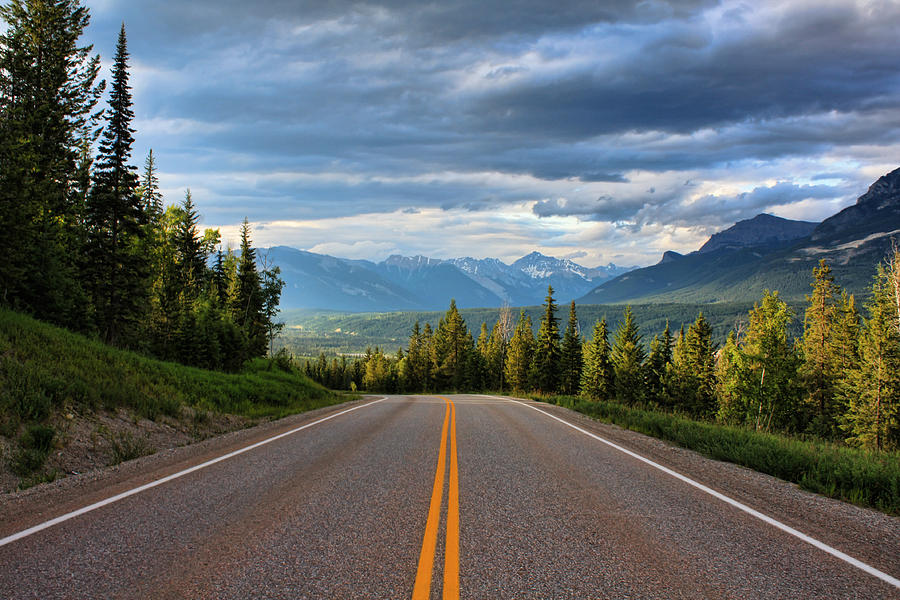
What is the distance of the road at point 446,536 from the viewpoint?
12.6 ft

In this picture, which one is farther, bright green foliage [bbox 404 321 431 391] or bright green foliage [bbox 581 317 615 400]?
bright green foliage [bbox 404 321 431 391]

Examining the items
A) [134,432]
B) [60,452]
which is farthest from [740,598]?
[134,432]

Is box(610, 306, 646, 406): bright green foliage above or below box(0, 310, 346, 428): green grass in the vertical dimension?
below

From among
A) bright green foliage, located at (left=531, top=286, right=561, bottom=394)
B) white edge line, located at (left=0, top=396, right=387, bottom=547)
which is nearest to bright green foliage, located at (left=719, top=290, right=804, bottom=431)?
bright green foliage, located at (left=531, top=286, right=561, bottom=394)

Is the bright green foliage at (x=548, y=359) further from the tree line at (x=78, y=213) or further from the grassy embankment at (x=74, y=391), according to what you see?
the grassy embankment at (x=74, y=391)

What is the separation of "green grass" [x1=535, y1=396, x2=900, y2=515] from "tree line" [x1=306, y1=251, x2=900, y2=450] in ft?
38.8

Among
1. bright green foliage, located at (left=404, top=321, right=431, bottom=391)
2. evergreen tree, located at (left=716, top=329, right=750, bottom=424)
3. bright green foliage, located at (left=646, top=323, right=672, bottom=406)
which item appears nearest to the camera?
evergreen tree, located at (left=716, top=329, right=750, bottom=424)

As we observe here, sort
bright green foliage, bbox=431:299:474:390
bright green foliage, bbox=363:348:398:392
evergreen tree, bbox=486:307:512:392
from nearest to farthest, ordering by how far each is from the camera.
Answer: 1. evergreen tree, bbox=486:307:512:392
2. bright green foliage, bbox=431:299:474:390
3. bright green foliage, bbox=363:348:398:392

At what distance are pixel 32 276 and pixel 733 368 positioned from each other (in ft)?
151

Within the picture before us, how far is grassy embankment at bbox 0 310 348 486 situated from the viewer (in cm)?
814

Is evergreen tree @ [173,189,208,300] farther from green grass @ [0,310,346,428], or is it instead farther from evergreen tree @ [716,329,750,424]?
evergreen tree @ [716,329,750,424]

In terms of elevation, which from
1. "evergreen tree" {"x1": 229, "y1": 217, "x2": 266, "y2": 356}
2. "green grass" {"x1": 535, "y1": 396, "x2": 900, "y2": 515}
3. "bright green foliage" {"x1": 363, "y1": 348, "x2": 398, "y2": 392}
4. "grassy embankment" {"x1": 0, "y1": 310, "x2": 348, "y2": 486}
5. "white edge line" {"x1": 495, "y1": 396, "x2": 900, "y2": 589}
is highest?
"evergreen tree" {"x1": 229, "y1": 217, "x2": 266, "y2": 356}

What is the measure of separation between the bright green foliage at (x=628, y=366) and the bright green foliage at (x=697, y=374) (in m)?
3.82

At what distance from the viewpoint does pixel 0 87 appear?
883 inches
